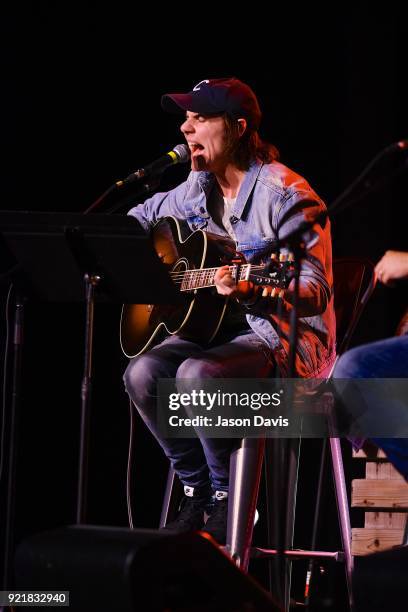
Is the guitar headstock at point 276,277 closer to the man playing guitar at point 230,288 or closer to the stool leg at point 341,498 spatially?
the man playing guitar at point 230,288

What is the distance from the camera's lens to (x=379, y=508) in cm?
335

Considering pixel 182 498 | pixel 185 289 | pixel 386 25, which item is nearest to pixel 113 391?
pixel 182 498

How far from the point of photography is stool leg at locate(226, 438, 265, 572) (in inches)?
113

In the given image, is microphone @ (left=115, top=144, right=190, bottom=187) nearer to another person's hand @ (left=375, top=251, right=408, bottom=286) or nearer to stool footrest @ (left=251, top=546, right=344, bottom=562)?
another person's hand @ (left=375, top=251, right=408, bottom=286)

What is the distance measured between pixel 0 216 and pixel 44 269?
22 centimetres

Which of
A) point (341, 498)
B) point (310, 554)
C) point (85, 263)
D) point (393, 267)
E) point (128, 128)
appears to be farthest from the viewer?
point (128, 128)

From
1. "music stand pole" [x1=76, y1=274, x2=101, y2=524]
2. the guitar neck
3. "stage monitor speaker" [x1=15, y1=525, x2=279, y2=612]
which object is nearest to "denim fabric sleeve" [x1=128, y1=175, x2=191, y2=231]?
the guitar neck

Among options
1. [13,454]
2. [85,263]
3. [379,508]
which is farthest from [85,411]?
[379,508]

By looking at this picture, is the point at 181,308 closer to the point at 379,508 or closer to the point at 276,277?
the point at 276,277

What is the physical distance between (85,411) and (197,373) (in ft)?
1.77

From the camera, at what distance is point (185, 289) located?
3.19m

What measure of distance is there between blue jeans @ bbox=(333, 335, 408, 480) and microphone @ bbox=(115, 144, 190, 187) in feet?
3.35

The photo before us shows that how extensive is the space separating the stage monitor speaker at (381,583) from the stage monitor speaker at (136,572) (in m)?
0.23

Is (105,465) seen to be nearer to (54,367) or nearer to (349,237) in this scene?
(54,367)
